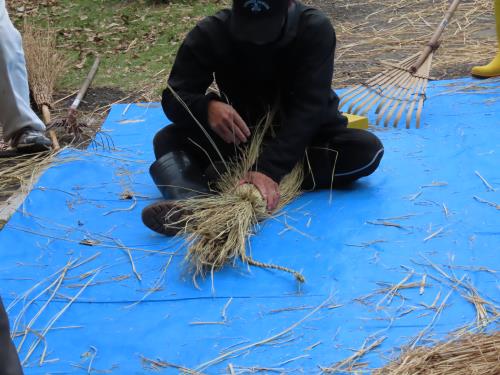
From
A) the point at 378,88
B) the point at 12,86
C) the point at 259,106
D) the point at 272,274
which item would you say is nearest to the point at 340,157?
the point at 259,106

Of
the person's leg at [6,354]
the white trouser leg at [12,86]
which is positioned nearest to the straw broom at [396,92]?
the white trouser leg at [12,86]

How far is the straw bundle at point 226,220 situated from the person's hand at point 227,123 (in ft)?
0.50

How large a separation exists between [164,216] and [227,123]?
1.48ft

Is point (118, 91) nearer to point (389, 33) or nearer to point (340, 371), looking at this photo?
point (389, 33)

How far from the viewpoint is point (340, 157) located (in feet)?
9.57

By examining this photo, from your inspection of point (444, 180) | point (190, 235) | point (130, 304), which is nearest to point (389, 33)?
point (444, 180)

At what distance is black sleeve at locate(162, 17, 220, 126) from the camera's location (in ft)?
9.36

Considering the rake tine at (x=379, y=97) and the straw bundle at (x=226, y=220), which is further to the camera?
the rake tine at (x=379, y=97)

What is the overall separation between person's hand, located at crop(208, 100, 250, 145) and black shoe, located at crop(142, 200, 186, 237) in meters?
0.36

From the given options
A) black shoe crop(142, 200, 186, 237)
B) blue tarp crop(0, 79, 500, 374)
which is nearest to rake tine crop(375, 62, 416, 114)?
blue tarp crop(0, 79, 500, 374)

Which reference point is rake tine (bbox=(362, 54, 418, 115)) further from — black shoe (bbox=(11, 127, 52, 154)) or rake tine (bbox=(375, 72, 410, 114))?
black shoe (bbox=(11, 127, 52, 154))

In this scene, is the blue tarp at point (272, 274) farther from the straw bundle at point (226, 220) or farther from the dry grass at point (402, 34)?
the dry grass at point (402, 34)

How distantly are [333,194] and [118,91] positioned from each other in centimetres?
248

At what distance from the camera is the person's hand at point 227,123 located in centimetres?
273
